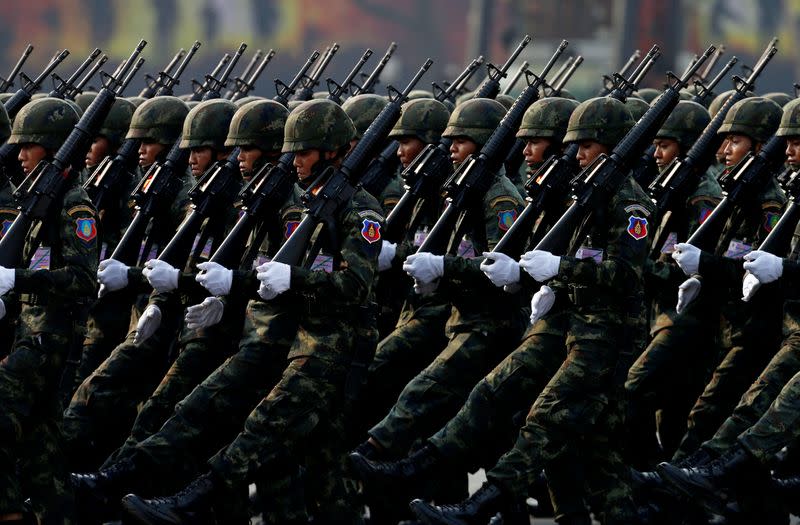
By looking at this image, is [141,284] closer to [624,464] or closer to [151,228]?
[151,228]

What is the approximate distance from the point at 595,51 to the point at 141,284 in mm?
36404

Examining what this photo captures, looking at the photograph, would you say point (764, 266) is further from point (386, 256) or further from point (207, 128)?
point (207, 128)

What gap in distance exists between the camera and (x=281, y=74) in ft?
167

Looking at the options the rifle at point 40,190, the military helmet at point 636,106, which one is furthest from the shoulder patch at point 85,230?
the military helmet at point 636,106

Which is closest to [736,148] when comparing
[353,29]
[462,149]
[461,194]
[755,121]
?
[755,121]

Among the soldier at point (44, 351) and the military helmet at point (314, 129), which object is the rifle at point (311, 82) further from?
the soldier at point (44, 351)

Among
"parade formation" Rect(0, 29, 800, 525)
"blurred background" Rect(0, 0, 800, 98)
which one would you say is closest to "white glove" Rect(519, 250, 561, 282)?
"parade formation" Rect(0, 29, 800, 525)

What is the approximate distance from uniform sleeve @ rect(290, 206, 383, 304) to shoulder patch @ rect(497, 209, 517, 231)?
100 centimetres

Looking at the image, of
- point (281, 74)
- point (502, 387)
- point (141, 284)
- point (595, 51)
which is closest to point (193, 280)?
point (141, 284)

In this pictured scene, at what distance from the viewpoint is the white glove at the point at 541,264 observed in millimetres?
9867

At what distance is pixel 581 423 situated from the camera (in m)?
9.93

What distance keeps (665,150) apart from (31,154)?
3.31 meters

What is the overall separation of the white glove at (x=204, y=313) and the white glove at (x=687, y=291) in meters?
2.08

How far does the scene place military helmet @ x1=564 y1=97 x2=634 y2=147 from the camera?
10.5m
